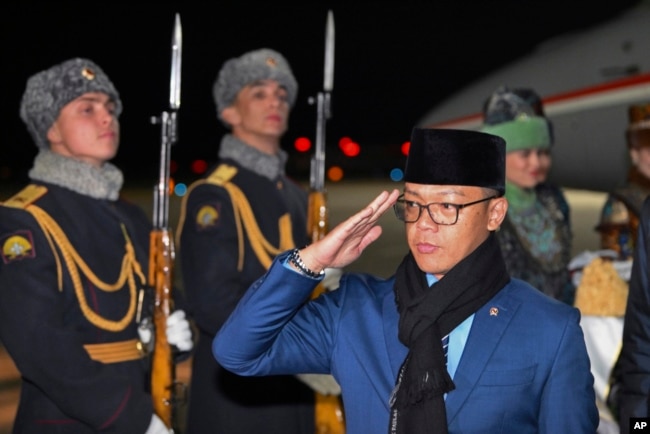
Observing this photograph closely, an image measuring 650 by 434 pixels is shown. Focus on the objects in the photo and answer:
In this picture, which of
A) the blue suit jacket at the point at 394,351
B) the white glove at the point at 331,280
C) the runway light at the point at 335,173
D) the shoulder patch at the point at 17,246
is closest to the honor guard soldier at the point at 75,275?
the shoulder patch at the point at 17,246

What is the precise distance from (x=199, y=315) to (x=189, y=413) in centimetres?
61

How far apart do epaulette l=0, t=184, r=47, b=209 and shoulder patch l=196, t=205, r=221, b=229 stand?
904 millimetres

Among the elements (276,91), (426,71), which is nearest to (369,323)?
(276,91)

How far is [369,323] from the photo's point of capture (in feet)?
8.68

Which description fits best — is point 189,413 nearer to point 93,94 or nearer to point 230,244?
point 230,244

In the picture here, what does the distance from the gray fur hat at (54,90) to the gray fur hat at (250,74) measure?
1240 millimetres

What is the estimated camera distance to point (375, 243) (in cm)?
1448

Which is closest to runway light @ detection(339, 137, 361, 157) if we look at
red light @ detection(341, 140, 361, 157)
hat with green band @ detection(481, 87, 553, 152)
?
red light @ detection(341, 140, 361, 157)

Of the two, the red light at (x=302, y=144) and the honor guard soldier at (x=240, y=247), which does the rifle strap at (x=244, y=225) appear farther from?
the red light at (x=302, y=144)

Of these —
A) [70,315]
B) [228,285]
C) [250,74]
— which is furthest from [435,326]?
[250,74]

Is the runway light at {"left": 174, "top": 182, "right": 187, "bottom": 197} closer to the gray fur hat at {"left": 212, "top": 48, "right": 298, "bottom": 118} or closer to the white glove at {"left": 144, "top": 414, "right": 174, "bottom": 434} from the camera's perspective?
the gray fur hat at {"left": 212, "top": 48, "right": 298, "bottom": 118}

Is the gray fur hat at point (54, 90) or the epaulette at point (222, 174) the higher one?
the gray fur hat at point (54, 90)

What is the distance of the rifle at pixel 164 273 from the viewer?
3.78 m

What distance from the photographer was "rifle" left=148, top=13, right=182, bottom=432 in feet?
12.4
